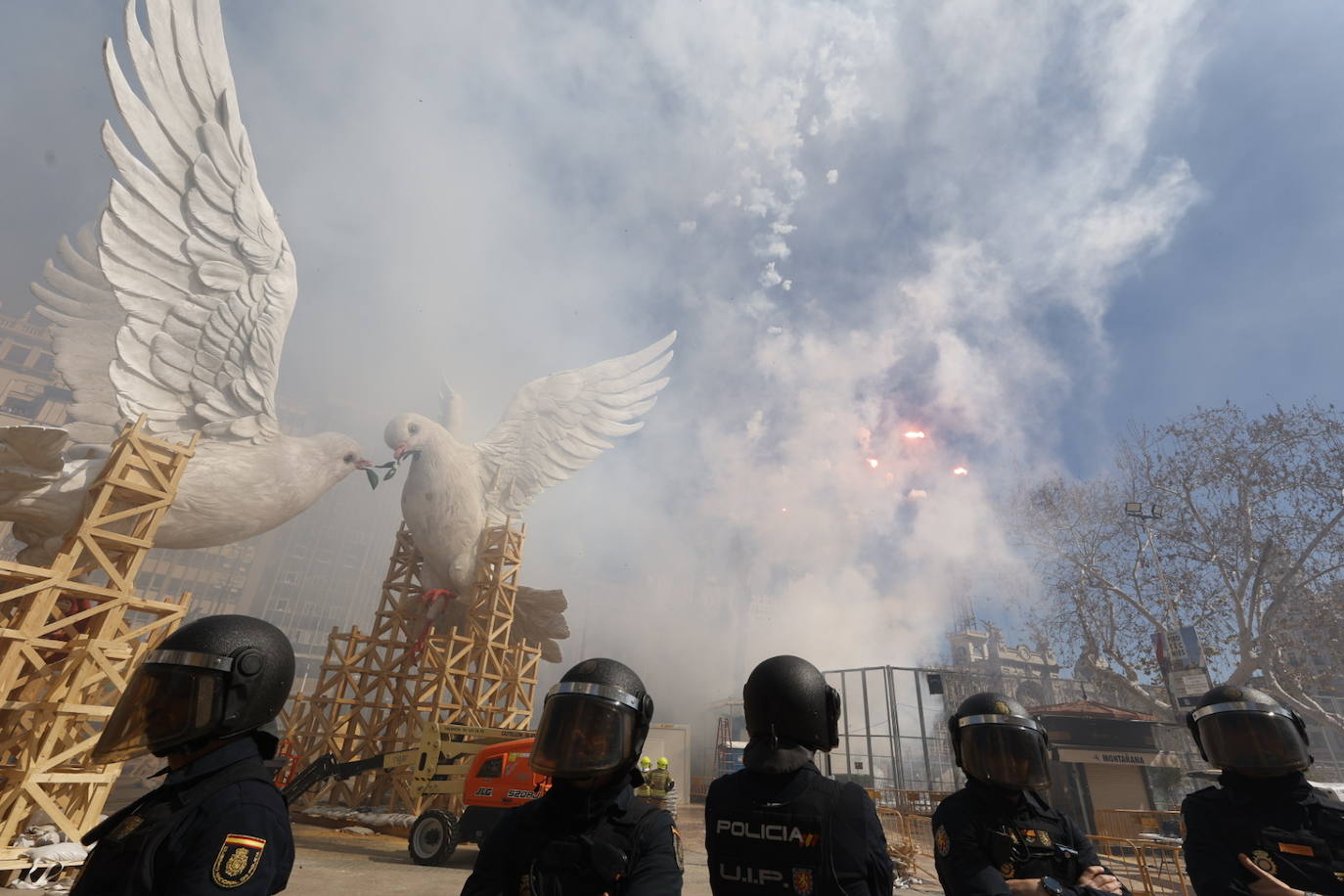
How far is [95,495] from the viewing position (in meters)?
7.62

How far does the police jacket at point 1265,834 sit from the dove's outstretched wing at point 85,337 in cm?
1375

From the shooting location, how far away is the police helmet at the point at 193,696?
2.01m

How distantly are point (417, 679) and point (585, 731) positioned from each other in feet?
42.2

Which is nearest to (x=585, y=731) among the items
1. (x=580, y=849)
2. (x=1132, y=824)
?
(x=580, y=849)

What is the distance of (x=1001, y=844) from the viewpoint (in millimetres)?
2572

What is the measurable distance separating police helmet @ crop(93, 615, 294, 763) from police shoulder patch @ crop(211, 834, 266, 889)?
462 mm

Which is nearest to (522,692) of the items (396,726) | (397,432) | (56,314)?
(396,726)

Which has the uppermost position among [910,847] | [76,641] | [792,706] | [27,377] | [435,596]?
[27,377]

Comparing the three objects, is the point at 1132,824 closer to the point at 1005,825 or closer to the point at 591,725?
the point at 1005,825

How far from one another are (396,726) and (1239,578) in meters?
26.2

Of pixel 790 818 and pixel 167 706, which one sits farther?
pixel 790 818

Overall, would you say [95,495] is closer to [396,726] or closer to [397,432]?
[397,432]

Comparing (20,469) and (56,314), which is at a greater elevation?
(56,314)

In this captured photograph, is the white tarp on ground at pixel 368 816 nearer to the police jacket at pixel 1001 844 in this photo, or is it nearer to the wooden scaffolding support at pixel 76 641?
the wooden scaffolding support at pixel 76 641
